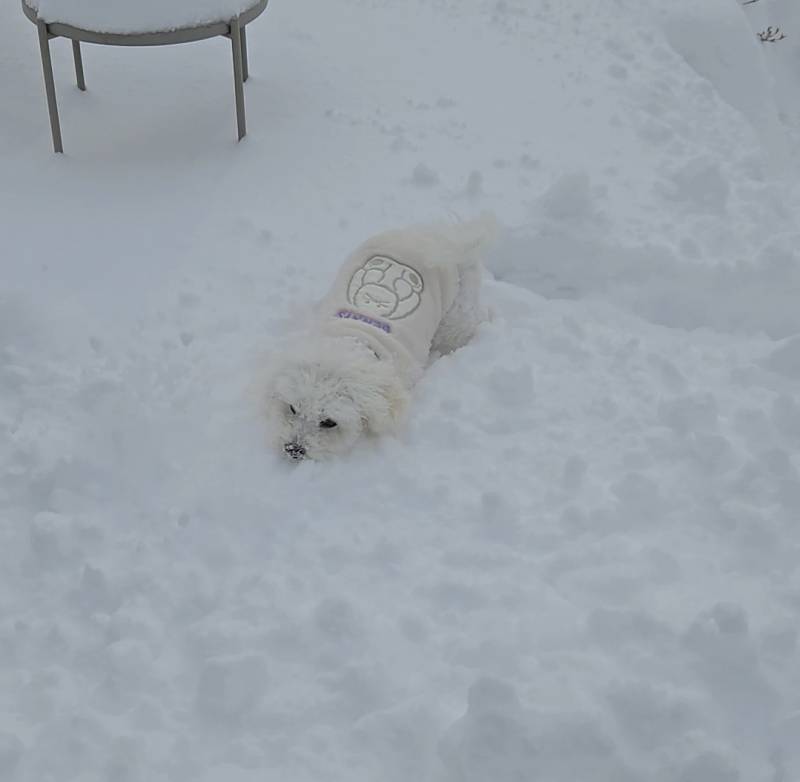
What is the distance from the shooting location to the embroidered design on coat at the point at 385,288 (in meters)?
3.33

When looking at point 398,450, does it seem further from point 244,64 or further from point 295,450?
point 244,64

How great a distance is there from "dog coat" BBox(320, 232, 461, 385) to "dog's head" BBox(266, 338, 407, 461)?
0.12 meters

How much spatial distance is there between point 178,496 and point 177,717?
79cm

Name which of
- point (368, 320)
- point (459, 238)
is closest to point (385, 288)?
point (368, 320)

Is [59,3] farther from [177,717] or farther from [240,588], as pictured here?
[177,717]

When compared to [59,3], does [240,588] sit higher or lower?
lower

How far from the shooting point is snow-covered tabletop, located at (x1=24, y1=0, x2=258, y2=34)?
→ 4.29 m

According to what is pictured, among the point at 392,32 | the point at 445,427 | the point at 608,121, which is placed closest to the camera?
the point at 445,427

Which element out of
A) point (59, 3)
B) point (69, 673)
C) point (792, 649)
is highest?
point (59, 3)

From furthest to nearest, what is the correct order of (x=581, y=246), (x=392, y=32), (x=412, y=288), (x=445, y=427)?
(x=392, y=32), (x=581, y=246), (x=412, y=288), (x=445, y=427)

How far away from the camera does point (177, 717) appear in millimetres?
2379

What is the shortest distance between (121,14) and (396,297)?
2010 mm

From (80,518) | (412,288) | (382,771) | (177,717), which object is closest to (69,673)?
(177,717)

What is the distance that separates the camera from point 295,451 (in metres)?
3.03
